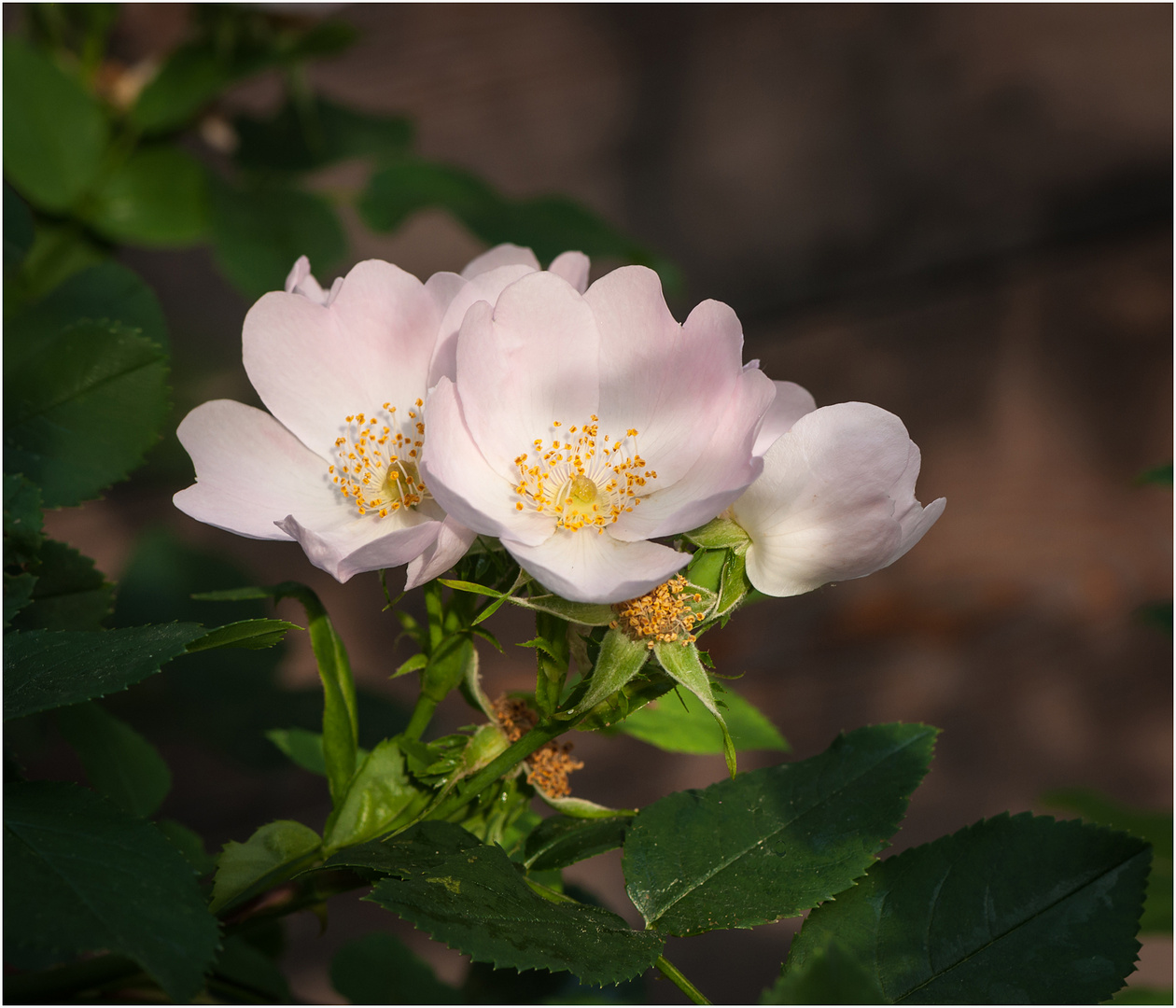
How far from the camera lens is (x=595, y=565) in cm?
29

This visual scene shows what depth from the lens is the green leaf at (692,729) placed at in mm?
398

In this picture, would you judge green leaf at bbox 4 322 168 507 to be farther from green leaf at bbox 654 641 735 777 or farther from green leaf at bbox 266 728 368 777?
green leaf at bbox 654 641 735 777

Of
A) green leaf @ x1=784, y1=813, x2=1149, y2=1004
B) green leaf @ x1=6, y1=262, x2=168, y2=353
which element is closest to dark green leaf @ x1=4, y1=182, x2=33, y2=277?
green leaf @ x1=6, y1=262, x2=168, y2=353

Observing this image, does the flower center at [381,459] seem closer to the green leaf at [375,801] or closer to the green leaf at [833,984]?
the green leaf at [375,801]

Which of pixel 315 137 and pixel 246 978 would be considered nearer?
pixel 246 978

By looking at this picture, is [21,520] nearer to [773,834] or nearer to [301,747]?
[301,747]

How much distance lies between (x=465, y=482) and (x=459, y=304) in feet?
0.19

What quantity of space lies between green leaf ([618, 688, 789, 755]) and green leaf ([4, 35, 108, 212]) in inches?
20.1

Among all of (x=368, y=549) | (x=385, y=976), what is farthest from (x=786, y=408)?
(x=385, y=976)

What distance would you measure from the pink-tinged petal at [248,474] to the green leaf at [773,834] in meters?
0.16

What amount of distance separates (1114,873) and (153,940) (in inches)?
11.1

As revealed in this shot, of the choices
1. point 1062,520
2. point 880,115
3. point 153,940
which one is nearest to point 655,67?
point 880,115

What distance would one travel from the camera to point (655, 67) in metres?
1.13

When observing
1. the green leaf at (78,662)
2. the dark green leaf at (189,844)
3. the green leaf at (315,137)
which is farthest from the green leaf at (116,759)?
the green leaf at (315,137)
